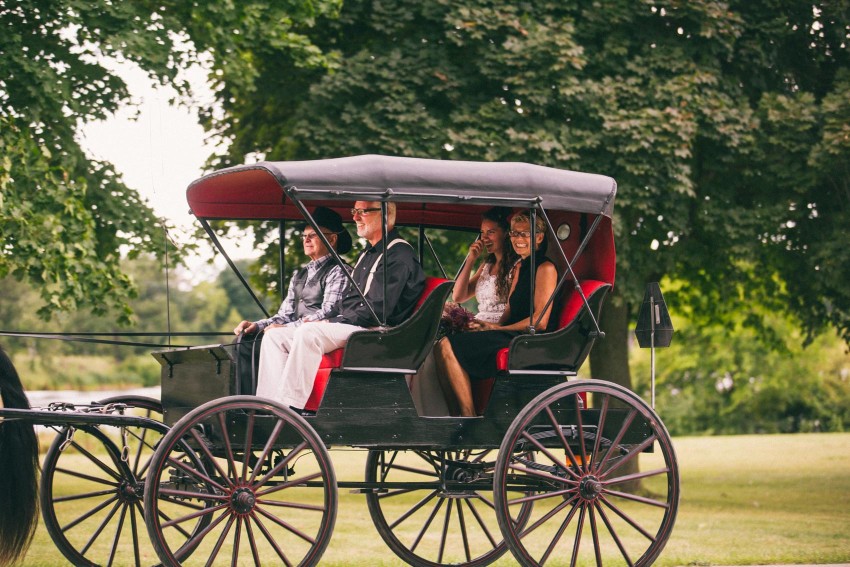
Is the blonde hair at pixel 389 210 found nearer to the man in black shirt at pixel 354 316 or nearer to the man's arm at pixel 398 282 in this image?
the man in black shirt at pixel 354 316

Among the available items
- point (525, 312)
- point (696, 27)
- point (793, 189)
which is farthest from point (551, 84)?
point (525, 312)

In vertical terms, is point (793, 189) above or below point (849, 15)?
below

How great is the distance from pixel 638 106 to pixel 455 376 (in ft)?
26.3

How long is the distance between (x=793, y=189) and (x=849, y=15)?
2346 mm

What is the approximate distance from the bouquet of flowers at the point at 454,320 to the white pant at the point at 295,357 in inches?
43.2

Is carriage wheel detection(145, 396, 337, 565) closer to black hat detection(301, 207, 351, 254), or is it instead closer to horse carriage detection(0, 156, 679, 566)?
horse carriage detection(0, 156, 679, 566)

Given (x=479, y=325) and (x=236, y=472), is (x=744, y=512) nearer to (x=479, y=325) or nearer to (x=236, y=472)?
(x=479, y=325)

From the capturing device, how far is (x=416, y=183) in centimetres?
666

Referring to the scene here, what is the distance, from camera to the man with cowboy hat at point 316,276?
293 inches

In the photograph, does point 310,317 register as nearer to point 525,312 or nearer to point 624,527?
point 525,312

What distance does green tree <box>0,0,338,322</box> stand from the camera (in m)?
12.6

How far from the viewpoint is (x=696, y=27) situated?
1498 centimetres

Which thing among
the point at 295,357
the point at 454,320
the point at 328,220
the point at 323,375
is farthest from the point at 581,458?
the point at 328,220

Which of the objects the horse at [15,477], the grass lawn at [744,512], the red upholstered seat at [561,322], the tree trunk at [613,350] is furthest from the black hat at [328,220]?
the tree trunk at [613,350]
